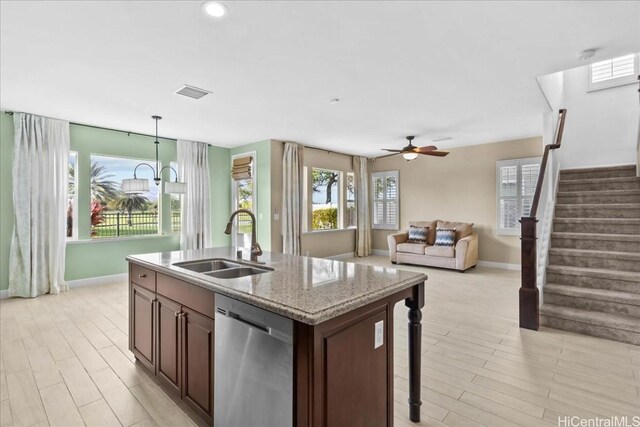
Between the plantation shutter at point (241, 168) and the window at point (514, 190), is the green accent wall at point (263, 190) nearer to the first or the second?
the plantation shutter at point (241, 168)

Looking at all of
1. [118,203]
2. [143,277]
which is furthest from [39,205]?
[143,277]

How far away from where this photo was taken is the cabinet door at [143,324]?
233cm

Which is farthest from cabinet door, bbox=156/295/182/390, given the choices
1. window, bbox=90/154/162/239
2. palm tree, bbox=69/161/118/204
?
palm tree, bbox=69/161/118/204

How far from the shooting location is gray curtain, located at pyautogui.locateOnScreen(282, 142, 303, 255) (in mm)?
6379

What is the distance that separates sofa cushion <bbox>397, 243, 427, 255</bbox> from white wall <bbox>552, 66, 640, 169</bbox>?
9.43 feet

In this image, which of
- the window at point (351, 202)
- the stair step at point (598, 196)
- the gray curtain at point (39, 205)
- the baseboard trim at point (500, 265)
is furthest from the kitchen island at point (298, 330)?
the window at point (351, 202)

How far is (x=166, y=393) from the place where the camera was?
222cm

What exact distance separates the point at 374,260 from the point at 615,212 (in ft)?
14.5

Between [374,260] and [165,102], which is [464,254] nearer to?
[374,260]

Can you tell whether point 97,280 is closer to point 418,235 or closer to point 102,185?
point 102,185

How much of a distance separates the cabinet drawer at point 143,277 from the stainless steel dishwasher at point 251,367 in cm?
92

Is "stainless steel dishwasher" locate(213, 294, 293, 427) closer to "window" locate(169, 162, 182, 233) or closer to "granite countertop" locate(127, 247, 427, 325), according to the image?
"granite countertop" locate(127, 247, 427, 325)

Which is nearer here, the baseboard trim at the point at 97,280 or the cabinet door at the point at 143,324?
the cabinet door at the point at 143,324

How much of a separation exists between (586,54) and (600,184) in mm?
2839
